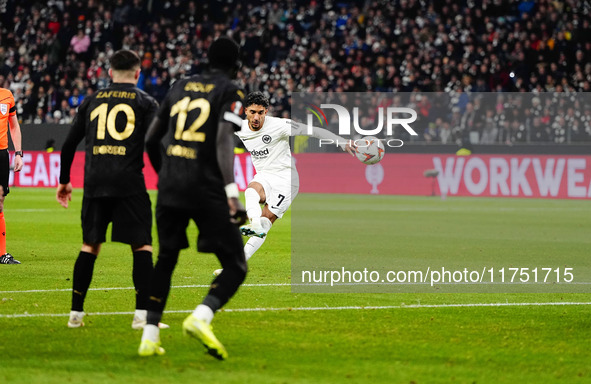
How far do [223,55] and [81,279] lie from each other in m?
2.20

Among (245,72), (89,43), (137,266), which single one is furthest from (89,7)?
(137,266)

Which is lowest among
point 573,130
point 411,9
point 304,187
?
point 304,187

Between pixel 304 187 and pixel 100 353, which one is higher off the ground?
pixel 100 353

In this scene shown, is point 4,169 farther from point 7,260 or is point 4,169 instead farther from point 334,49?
point 334,49

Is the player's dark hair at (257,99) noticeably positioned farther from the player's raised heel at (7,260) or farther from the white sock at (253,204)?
the player's raised heel at (7,260)

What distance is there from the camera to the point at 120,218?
7277mm

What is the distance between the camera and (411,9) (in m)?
33.6

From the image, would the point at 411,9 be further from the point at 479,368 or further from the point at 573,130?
the point at 479,368

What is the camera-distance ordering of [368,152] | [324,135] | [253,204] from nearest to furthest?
[368,152], [324,135], [253,204]

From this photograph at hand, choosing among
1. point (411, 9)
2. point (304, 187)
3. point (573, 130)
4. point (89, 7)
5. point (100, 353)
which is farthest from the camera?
point (89, 7)

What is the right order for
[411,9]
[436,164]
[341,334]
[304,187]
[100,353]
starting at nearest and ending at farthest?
[100,353] → [341,334] → [436,164] → [304,187] → [411,9]

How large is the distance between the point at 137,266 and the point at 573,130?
20.0 meters

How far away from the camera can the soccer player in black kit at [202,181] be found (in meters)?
6.28
